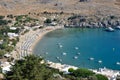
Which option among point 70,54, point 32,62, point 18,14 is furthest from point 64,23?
point 32,62

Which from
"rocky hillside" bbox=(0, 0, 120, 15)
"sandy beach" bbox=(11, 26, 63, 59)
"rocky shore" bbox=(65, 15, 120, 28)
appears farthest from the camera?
"rocky hillside" bbox=(0, 0, 120, 15)

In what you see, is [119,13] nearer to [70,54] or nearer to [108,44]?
[108,44]

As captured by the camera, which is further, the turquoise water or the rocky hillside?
the rocky hillside

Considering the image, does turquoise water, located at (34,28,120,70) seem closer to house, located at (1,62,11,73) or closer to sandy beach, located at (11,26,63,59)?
sandy beach, located at (11,26,63,59)

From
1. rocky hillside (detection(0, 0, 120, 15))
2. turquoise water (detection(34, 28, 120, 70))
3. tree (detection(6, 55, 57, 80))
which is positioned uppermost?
tree (detection(6, 55, 57, 80))

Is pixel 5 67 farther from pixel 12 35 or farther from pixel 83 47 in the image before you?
pixel 12 35

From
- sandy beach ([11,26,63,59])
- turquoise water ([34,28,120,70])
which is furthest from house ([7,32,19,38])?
turquoise water ([34,28,120,70])

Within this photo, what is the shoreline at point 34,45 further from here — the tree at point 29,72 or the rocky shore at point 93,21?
the tree at point 29,72
